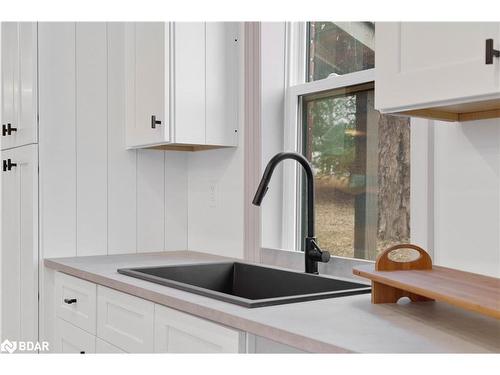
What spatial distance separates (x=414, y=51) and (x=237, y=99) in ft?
4.40

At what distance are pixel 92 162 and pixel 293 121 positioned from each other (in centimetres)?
95

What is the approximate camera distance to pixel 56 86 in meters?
2.73

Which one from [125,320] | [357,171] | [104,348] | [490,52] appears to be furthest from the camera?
[357,171]

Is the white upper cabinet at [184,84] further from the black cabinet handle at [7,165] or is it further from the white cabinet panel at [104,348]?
the white cabinet panel at [104,348]

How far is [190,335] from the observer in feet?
5.44

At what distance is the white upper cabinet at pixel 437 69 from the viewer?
130 cm

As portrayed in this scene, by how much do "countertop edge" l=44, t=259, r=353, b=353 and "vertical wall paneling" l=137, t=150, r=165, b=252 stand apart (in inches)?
25.9

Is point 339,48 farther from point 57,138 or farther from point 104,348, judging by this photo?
point 104,348

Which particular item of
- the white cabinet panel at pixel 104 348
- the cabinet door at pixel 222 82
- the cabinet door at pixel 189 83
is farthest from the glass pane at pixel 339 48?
the white cabinet panel at pixel 104 348

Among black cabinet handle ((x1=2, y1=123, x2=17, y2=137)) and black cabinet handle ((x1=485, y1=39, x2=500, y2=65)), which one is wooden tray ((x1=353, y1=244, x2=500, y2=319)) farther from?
black cabinet handle ((x1=2, y1=123, x2=17, y2=137))

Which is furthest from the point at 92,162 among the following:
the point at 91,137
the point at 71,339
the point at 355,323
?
the point at 355,323

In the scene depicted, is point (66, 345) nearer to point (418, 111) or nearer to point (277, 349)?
point (277, 349)
